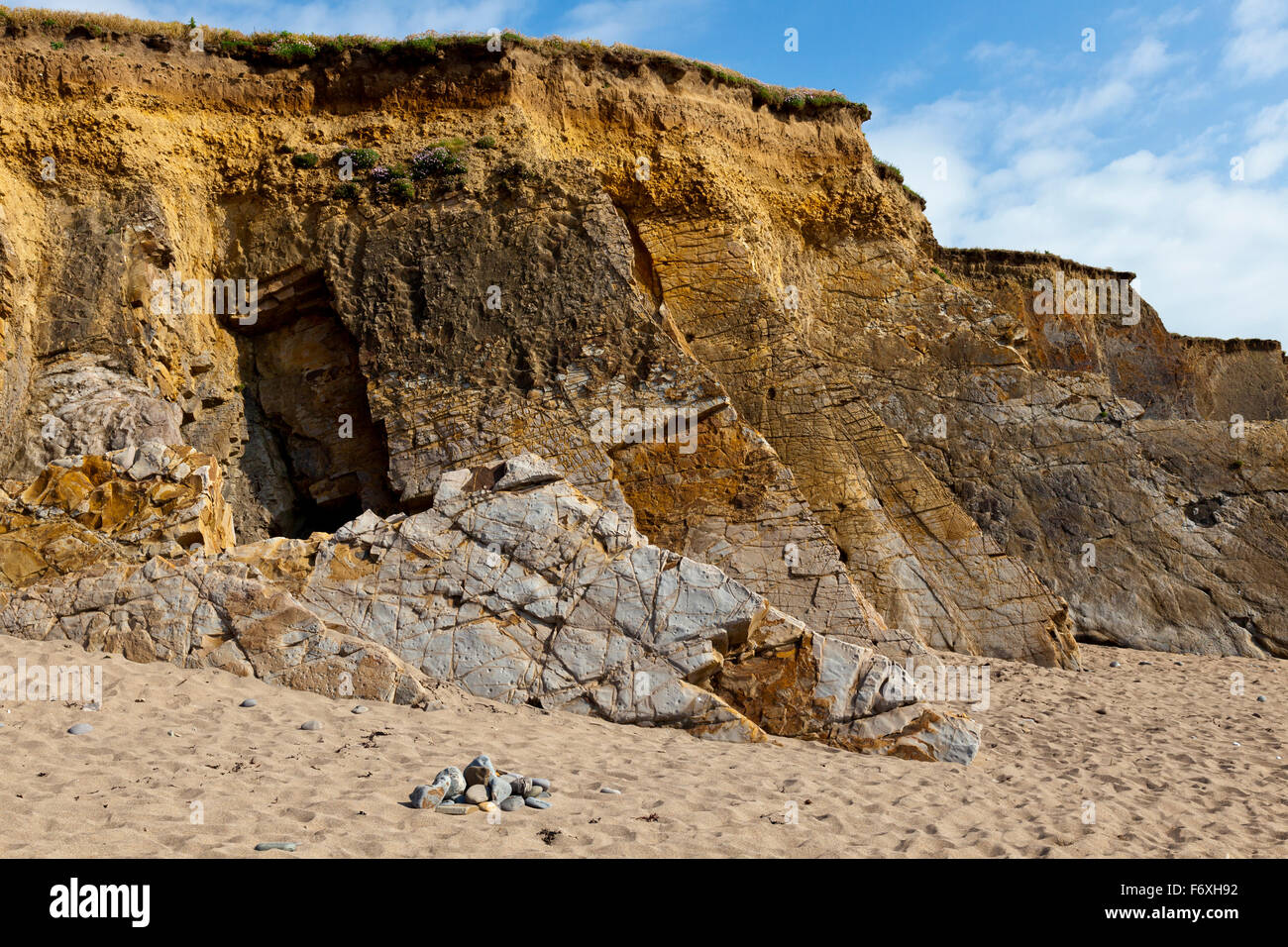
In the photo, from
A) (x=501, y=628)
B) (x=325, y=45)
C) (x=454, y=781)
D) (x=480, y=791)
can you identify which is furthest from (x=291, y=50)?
(x=480, y=791)

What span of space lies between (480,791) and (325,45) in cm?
1350

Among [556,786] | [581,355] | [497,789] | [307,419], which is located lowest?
[556,786]

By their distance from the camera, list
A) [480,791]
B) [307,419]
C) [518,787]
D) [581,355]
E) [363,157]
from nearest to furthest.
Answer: [480,791]
[518,787]
[581,355]
[307,419]
[363,157]

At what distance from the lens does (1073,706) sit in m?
9.93

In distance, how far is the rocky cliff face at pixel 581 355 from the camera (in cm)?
1201

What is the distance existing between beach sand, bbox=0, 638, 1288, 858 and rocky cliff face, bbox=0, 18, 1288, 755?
3698mm

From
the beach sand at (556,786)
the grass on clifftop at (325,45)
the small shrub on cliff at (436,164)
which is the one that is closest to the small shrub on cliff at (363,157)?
the small shrub on cliff at (436,164)

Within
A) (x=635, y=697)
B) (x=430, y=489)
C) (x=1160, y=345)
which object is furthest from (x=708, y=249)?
(x=1160, y=345)

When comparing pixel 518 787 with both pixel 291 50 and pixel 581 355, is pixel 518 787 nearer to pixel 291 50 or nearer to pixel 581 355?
pixel 581 355

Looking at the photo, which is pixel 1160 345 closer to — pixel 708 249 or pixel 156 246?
pixel 708 249

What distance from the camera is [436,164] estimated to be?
544 inches

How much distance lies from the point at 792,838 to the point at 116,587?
6282 millimetres

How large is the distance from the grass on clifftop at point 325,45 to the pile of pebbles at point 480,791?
12757mm

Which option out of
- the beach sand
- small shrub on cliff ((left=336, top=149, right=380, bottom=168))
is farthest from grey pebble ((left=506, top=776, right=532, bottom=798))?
small shrub on cliff ((left=336, top=149, right=380, bottom=168))
